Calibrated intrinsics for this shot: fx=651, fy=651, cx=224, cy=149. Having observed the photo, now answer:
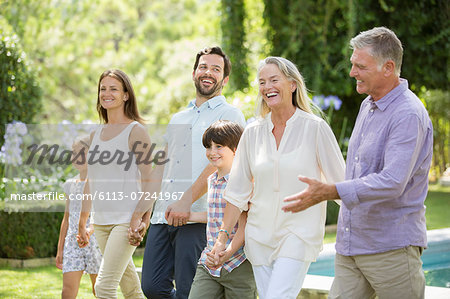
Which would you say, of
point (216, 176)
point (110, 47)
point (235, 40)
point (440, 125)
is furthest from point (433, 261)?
point (110, 47)

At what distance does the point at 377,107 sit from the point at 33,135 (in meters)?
8.25

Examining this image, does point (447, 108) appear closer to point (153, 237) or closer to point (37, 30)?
point (37, 30)

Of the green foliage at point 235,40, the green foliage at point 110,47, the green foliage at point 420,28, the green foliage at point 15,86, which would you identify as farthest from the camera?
the green foliage at point 110,47

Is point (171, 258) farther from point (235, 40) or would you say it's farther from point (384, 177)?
point (235, 40)

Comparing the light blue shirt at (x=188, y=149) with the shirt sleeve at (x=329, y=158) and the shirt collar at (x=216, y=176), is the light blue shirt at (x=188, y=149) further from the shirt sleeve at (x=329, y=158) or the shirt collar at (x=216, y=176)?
the shirt sleeve at (x=329, y=158)

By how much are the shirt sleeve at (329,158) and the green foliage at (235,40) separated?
347 inches

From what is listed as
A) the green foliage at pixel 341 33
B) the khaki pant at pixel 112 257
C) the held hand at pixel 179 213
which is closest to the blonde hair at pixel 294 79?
the held hand at pixel 179 213

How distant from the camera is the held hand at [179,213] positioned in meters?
3.73

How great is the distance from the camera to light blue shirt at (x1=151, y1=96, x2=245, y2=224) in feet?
12.9

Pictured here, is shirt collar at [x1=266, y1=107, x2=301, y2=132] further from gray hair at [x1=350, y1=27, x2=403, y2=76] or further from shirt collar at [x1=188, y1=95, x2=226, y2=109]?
shirt collar at [x1=188, y1=95, x2=226, y2=109]

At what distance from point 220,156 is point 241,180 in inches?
13.4

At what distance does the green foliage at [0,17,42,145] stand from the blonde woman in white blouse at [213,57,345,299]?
646 centimetres

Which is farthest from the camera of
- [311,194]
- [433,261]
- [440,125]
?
[440,125]

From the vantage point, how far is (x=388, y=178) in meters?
2.57
